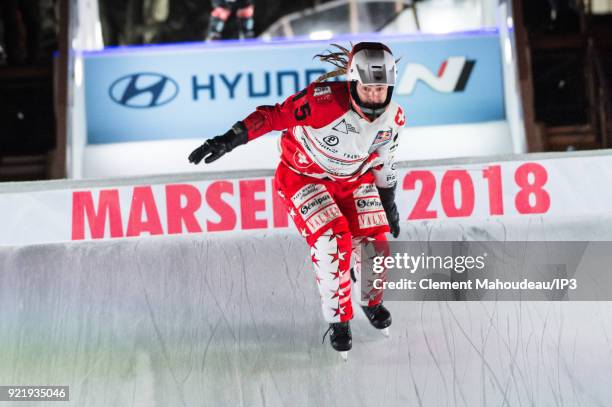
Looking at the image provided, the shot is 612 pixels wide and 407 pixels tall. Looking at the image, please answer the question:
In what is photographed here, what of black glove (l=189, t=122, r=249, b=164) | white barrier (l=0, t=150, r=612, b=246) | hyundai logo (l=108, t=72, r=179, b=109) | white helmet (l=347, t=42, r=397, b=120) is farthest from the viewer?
hyundai logo (l=108, t=72, r=179, b=109)

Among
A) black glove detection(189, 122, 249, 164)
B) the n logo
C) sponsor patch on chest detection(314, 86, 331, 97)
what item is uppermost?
the n logo

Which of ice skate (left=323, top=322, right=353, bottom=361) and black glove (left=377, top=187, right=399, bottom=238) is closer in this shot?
ice skate (left=323, top=322, right=353, bottom=361)

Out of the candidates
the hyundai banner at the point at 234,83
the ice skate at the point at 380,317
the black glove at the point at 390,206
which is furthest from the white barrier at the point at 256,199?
the hyundai banner at the point at 234,83

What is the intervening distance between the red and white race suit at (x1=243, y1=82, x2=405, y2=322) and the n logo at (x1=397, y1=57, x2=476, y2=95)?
223 cm

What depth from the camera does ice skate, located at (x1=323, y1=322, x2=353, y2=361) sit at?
2766 millimetres

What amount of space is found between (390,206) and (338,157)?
479mm

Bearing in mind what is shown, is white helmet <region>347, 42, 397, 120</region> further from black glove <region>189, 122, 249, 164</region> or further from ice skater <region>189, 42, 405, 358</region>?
black glove <region>189, 122, 249, 164</region>

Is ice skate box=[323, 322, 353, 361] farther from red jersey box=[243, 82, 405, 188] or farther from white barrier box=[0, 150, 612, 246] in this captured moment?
white barrier box=[0, 150, 612, 246]

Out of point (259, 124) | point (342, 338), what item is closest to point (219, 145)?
point (259, 124)

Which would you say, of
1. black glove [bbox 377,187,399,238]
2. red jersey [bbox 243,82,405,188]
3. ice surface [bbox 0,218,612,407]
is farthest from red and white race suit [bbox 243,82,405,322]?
ice surface [bbox 0,218,612,407]

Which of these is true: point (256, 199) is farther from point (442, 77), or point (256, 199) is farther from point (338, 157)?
point (442, 77)

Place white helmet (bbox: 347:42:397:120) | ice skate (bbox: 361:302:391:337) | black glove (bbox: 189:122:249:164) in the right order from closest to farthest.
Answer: white helmet (bbox: 347:42:397:120)
black glove (bbox: 189:122:249:164)
ice skate (bbox: 361:302:391:337)

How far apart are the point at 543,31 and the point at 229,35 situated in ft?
12.5

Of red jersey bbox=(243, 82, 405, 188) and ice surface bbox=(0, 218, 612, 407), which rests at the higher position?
red jersey bbox=(243, 82, 405, 188)
